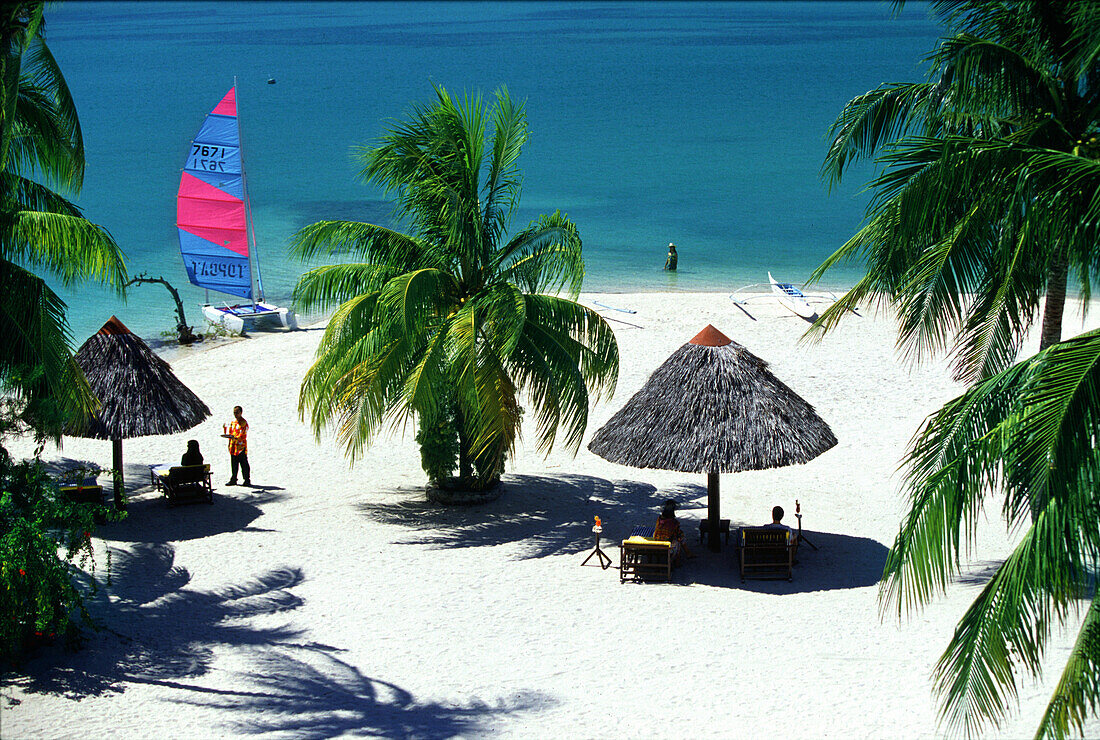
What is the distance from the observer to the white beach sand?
8188 millimetres

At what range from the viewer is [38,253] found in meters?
9.20

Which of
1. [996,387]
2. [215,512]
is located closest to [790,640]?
[996,387]

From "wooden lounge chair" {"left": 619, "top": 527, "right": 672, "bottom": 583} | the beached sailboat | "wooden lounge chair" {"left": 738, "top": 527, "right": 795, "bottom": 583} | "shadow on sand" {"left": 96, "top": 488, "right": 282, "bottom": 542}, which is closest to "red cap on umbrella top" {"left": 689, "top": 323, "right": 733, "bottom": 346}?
"wooden lounge chair" {"left": 738, "top": 527, "right": 795, "bottom": 583}

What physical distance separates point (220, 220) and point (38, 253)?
649 inches

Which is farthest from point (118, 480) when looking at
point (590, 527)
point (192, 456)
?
point (590, 527)

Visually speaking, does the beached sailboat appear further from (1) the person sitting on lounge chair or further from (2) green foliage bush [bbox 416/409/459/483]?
(2) green foliage bush [bbox 416/409/459/483]

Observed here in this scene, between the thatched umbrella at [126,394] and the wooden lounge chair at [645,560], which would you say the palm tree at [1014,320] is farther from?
the thatched umbrella at [126,394]

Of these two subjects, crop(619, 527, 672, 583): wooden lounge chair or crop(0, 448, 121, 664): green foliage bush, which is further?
crop(619, 527, 672, 583): wooden lounge chair

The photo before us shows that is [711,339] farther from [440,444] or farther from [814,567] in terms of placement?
[440,444]

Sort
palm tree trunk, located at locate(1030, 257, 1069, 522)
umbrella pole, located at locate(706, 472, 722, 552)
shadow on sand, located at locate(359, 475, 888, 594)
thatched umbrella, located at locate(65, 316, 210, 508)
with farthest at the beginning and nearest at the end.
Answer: thatched umbrella, located at locate(65, 316, 210, 508)
umbrella pole, located at locate(706, 472, 722, 552)
shadow on sand, located at locate(359, 475, 888, 594)
palm tree trunk, located at locate(1030, 257, 1069, 522)

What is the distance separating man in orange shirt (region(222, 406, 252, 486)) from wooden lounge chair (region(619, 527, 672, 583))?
5.52 m

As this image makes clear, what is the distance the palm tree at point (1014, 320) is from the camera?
17.8 feet

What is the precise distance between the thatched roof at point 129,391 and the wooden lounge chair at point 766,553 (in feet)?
22.4

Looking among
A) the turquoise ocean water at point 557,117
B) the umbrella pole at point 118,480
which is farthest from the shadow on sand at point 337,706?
the turquoise ocean water at point 557,117
